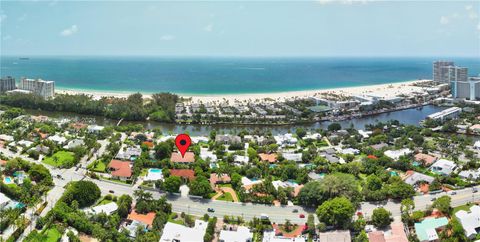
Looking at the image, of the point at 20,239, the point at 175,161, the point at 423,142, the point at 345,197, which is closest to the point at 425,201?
the point at 345,197

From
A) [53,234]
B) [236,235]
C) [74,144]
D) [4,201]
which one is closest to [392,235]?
[236,235]

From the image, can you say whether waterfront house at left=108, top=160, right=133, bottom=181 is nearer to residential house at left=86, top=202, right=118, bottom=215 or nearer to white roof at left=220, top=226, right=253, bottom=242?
residential house at left=86, top=202, right=118, bottom=215

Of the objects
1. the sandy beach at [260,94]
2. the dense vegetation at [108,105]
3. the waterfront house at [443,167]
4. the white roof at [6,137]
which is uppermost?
the sandy beach at [260,94]

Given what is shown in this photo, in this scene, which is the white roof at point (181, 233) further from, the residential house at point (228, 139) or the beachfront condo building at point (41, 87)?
the beachfront condo building at point (41, 87)

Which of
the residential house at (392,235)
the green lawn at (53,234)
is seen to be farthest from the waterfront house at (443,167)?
the green lawn at (53,234)

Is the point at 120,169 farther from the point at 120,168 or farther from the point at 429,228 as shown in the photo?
the point at 429,228

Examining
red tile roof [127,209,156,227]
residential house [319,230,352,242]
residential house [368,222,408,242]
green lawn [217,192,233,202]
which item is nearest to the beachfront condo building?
red tile roof [127,209,156,227]
